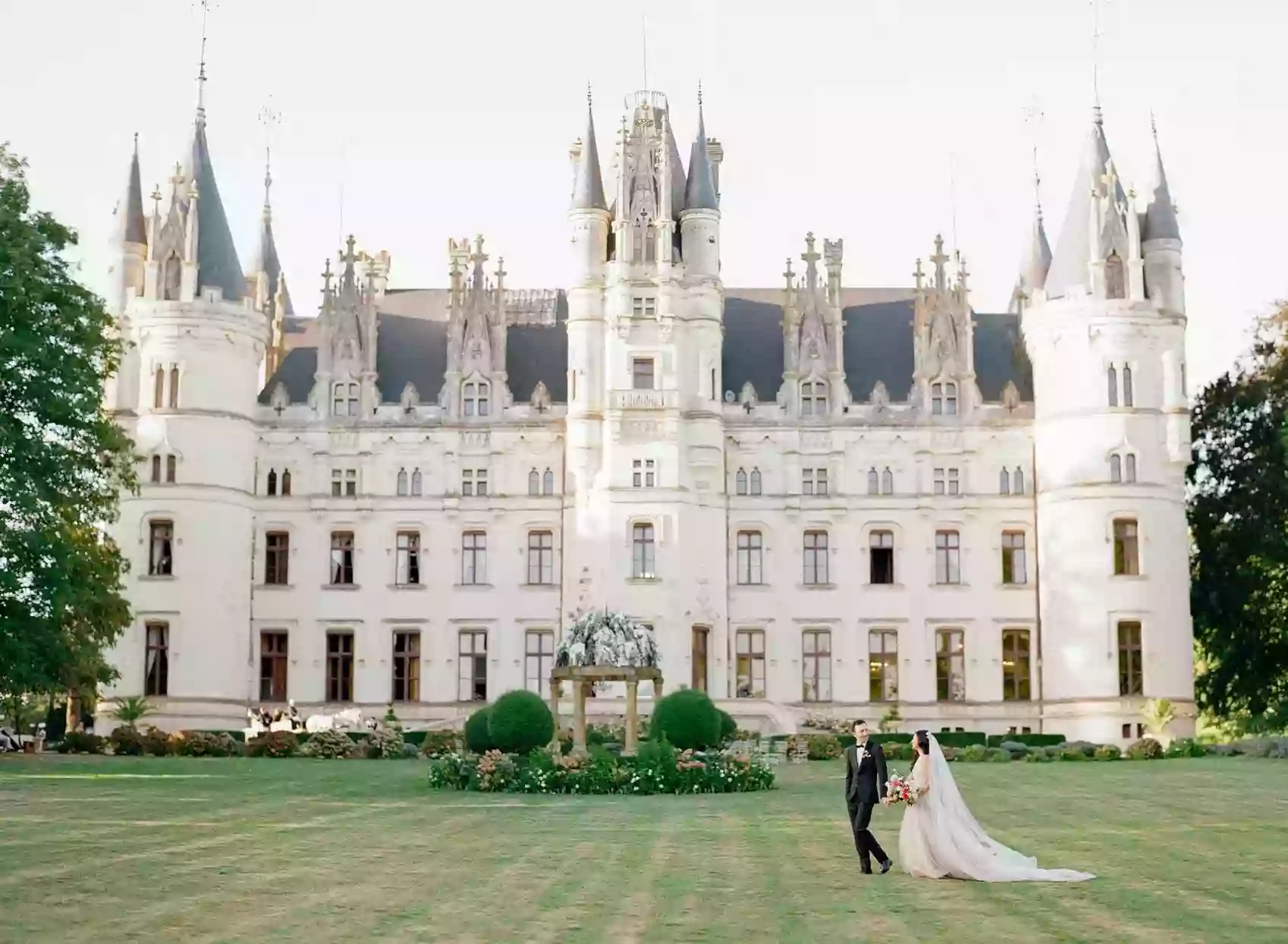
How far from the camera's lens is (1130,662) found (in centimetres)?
5528

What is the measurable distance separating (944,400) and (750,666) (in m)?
11.0

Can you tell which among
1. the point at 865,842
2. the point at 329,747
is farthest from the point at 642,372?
the point at 865,842

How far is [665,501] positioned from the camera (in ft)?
186

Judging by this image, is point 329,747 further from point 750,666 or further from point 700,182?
point 700,182

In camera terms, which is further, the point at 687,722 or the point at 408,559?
the point at 408,559

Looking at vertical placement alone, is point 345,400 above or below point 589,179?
below

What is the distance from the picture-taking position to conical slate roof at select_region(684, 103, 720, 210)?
5869cm

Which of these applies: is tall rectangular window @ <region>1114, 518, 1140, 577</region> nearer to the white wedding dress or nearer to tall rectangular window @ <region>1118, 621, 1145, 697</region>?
tall rectangular window @ <region>1118, 621, 1145, 697</region>

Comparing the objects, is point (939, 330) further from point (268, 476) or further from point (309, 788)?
→ point (309, 788)

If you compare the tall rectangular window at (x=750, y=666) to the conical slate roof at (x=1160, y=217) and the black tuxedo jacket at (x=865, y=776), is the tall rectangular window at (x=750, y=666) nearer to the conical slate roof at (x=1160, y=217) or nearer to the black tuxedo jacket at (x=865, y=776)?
the conical slate roof at (x=1160, y=217)

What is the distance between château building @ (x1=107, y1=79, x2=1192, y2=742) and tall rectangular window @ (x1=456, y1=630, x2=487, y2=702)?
0.10 metres

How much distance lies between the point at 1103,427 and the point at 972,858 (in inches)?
1580

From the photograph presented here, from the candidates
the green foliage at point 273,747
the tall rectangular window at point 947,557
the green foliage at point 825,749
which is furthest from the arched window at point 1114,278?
the green foliage at point 273,747

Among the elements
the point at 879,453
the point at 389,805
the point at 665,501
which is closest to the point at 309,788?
the point at 389,805
